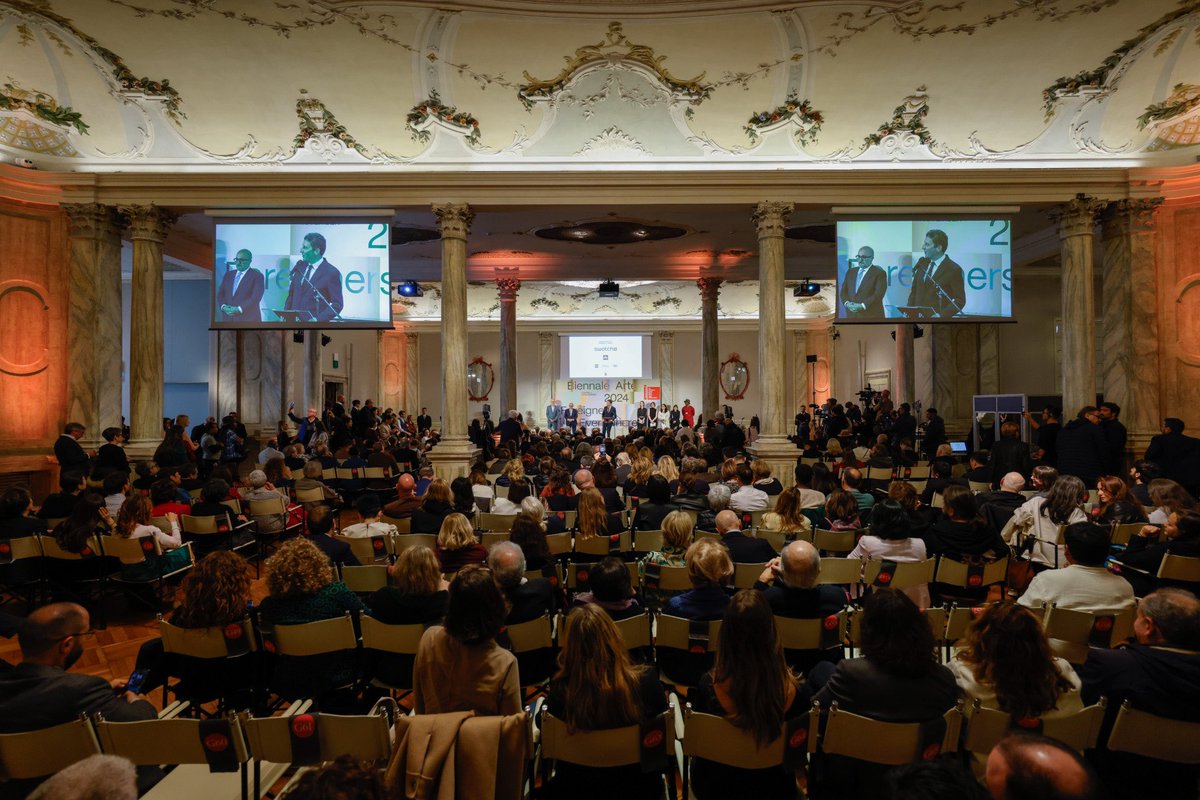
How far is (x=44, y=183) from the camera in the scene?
8883 millimetres

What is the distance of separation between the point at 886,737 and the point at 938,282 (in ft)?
28.0

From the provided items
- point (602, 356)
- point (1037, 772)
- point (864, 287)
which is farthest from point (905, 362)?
point (1037, 772)

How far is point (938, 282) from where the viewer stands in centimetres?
947

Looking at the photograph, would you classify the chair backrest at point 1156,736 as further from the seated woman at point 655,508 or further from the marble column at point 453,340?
the marble column at point 453,340

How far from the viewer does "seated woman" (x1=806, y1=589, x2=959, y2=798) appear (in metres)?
2.24

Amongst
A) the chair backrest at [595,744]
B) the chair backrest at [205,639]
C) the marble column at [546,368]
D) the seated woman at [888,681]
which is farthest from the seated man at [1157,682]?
the marble column at [546,368]

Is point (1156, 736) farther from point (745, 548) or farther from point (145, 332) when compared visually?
point (145, 332)

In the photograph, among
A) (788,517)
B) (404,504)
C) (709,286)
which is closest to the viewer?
(788,517)

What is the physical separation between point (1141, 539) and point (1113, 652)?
8.98 feet

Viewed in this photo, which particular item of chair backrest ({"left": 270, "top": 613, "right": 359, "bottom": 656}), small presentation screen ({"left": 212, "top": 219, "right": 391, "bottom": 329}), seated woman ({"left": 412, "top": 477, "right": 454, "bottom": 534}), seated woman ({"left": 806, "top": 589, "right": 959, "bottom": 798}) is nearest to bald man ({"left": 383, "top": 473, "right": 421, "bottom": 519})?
seated woman ({"left": 412, "top": 477, "right": 454, "bottom": 534})

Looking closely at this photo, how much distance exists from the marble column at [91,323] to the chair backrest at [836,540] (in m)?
8.81

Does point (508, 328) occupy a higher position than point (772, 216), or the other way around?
point (772, 216)

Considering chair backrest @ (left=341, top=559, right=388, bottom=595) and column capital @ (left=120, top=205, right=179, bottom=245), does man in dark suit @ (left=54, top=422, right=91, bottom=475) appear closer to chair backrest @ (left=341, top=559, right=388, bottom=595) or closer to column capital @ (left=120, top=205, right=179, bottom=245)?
column capital @ (left=120, top=205, right=179, bottom=245)

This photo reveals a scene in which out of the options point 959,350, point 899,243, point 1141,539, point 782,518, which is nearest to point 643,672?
point 782,518
